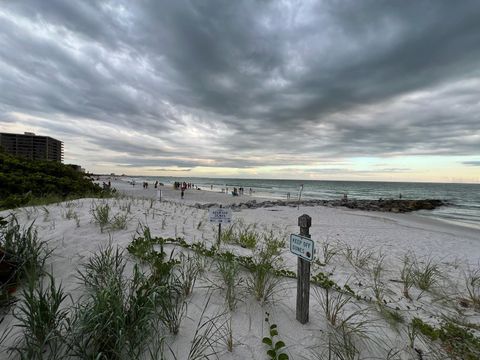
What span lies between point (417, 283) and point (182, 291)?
4.02 m

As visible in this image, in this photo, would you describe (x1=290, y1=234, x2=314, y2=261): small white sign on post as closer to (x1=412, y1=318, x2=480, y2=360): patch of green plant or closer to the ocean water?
(x1=412, y1=318, x2=480, y2=360): patch of green plant

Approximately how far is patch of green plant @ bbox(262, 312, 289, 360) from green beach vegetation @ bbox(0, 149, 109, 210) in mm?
8761

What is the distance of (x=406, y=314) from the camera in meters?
2.86

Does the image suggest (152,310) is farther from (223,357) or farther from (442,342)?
(442,342)

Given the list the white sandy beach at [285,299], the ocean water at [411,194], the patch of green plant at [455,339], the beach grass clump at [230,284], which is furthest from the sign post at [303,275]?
the ocean water at [411,194]

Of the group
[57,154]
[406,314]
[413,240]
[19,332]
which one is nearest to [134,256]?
[19,332]

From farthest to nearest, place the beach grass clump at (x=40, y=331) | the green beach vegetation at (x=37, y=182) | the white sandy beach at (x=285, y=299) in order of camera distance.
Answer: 1. the green beach vegetation at (x=37, y=182)
2. the white sandy beach at (x=285, y=299)
3. the beach grass clump at (x=40, y=331)

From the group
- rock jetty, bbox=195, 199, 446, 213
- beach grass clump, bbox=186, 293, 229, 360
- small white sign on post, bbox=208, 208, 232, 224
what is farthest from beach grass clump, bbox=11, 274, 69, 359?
rock jetty, bbox=195, 199, 446, 213

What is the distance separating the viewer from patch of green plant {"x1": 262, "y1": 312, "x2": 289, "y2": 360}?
1.92 metres

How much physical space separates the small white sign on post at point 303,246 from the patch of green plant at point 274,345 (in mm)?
745

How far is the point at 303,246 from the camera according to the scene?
236 centimetres

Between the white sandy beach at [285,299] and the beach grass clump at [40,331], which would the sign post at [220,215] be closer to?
the white sandy beach at [285,299]

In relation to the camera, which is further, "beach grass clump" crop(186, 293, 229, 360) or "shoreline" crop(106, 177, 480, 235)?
"shoreline" crop(106, 177, 480, 235)

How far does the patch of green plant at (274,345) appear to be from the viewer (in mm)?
1918
